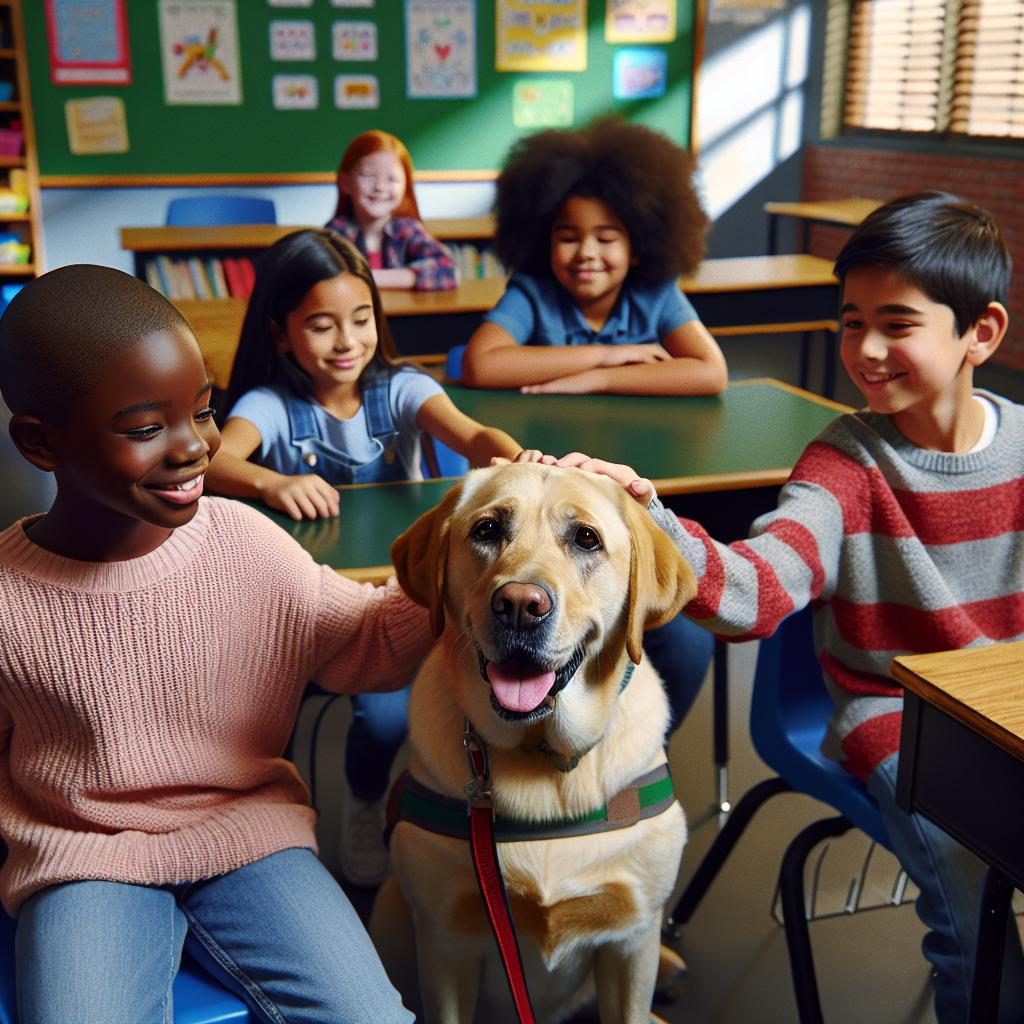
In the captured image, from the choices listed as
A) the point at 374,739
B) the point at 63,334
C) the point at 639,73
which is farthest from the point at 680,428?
the point at 639,73

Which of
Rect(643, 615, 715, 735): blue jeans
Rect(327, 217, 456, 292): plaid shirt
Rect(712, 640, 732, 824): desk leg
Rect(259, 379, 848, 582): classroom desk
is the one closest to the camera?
Rect(259, 379, 848, 582): classroom desk

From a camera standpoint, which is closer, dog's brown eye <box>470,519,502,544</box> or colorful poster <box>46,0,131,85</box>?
dog's brown eye <box>470,519,502,544</box>

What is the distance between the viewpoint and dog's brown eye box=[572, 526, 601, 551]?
1.24m

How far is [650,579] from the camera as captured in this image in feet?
4.18

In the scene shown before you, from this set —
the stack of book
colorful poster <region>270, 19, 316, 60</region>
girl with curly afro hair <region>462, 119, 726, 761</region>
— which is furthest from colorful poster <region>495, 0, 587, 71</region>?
girl with curly afro hair <region>462, 119, 726, 761</region>

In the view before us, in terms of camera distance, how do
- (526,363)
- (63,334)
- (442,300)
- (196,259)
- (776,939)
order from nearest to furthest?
1. (63,334)
2. (776,939)
3. (526,363)
4. (442,300)
5. (196,259)

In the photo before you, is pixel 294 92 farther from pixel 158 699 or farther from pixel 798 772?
pixel 158 699

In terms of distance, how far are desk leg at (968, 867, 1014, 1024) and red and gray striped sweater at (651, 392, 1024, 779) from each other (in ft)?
0.89

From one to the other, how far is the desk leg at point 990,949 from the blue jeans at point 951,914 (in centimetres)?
5

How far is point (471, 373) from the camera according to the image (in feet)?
8.74

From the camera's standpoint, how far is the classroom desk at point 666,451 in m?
1.77

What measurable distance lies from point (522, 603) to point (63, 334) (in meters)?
0.50

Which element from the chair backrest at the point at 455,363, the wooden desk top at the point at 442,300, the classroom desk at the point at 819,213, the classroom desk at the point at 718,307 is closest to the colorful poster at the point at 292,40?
the classroom desk at the point at 819,213

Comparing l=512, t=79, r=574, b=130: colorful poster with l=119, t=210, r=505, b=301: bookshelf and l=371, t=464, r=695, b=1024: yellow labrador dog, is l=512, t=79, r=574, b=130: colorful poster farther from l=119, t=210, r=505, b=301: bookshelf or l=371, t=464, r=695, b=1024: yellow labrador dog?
l=371, t=464, r=695, b=1024: yellow labrador dog
